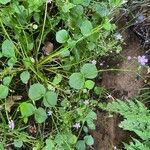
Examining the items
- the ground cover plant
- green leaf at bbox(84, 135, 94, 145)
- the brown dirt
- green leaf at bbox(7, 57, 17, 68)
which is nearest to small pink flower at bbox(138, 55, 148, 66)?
the ground cover plant

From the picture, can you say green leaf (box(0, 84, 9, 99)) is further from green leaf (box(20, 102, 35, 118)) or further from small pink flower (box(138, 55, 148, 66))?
small pink flower (box(138, 55, 148, 66))

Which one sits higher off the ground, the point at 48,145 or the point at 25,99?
the point at 25,99

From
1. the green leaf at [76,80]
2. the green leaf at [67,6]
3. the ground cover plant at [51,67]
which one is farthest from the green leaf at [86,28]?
the green leaf at [76,80]

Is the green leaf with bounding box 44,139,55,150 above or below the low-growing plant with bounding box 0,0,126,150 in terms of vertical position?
below

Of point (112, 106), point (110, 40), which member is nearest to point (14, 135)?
point (112, 106)

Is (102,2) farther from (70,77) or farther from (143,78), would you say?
(143,78)

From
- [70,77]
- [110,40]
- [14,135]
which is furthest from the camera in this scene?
[110,40]

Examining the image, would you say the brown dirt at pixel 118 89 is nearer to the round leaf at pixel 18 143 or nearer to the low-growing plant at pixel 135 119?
the low-growing plant at pixel 135 119

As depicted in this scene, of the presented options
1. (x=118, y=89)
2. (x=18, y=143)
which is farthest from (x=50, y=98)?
(x=118, y=89)

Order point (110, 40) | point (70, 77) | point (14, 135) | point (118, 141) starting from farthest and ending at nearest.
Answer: point (118, 141)
point (110, 40)
point (14, 135)
point (70, 77)

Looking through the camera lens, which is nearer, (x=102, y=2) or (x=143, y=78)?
(x=102, y=2)
